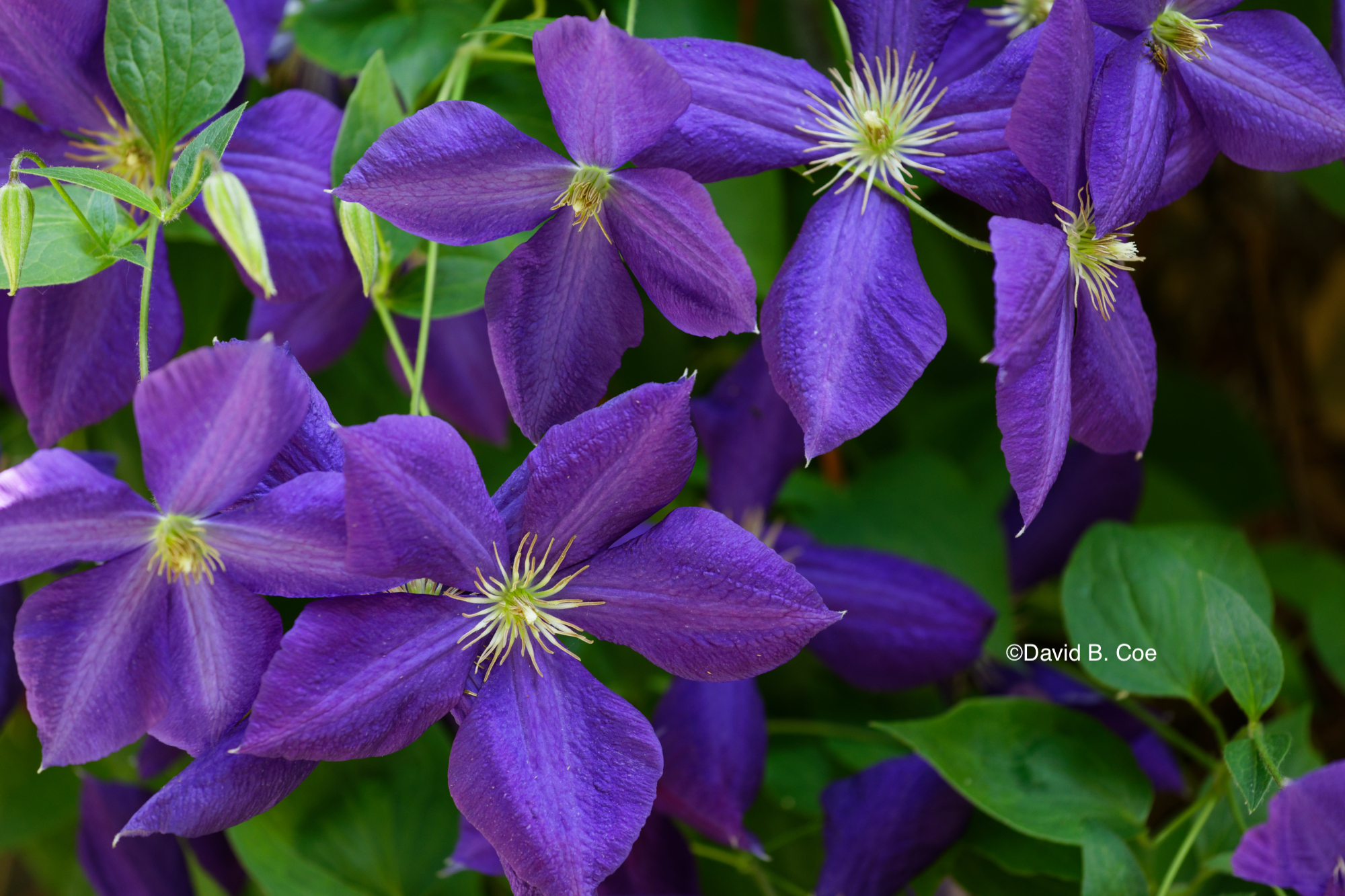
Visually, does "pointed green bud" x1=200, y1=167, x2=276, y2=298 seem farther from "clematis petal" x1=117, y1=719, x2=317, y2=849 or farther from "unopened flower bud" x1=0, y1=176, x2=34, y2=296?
"clematis petal" x1=117, y1=719, x2=317, y2=849

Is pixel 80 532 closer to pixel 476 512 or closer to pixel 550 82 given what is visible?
pixel 476 512

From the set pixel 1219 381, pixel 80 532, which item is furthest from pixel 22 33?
pixel 1219 381

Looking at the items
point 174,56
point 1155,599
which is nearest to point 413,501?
point 174,56

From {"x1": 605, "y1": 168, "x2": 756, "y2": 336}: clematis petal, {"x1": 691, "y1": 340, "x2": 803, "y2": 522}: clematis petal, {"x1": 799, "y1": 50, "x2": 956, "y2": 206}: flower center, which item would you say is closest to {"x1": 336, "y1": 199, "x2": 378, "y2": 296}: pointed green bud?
{"x1": 605, "y1": 168, "x2": 756, "y2": 336}: clematis petal

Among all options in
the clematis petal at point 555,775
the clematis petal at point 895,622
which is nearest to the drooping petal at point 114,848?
the clematis petal at point 555,775

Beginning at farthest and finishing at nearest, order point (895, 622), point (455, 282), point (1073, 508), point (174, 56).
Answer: point (1073, 508)
point (895, 622)
point (455, 282)
point (174, 56)

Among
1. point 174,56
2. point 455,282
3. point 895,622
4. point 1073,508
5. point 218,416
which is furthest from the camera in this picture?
point 1073,508

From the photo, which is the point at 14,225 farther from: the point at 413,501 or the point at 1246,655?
the point at 1246,655
